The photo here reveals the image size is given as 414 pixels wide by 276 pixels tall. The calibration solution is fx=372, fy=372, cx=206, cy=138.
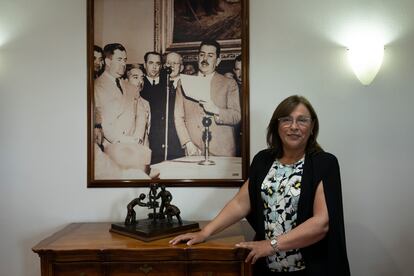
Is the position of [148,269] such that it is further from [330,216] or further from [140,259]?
[330,216]

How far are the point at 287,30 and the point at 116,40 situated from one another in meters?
1.04

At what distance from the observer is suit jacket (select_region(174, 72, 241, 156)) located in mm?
2242

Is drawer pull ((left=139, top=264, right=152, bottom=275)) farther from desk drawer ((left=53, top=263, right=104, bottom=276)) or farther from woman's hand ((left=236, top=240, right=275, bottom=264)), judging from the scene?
woman's hand ((left=236, top=240, right=275, bottom=264))

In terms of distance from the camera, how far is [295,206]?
1.67 m

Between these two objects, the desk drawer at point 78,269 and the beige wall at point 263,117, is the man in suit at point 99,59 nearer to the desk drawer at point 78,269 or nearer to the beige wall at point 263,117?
the beige wall at point 263,117

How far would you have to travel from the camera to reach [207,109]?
2.25 metres

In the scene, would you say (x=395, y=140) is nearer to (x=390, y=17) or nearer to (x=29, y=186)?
(x=390, y=17)

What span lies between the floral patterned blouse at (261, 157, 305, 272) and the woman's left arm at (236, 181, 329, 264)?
0.28 ft

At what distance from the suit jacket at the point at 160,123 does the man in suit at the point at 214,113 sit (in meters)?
0.05

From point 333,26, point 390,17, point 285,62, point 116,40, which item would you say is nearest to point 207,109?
point 285,62

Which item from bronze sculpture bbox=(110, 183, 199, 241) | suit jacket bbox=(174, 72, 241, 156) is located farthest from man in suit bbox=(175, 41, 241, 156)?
bronze sculpture bbox=(110, 183, 199, 241)

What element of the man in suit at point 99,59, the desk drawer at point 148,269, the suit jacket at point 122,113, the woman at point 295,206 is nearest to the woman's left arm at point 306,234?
the woman at point 295,206

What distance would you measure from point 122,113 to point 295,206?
3.85ft

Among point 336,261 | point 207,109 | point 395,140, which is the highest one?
point 207,109
